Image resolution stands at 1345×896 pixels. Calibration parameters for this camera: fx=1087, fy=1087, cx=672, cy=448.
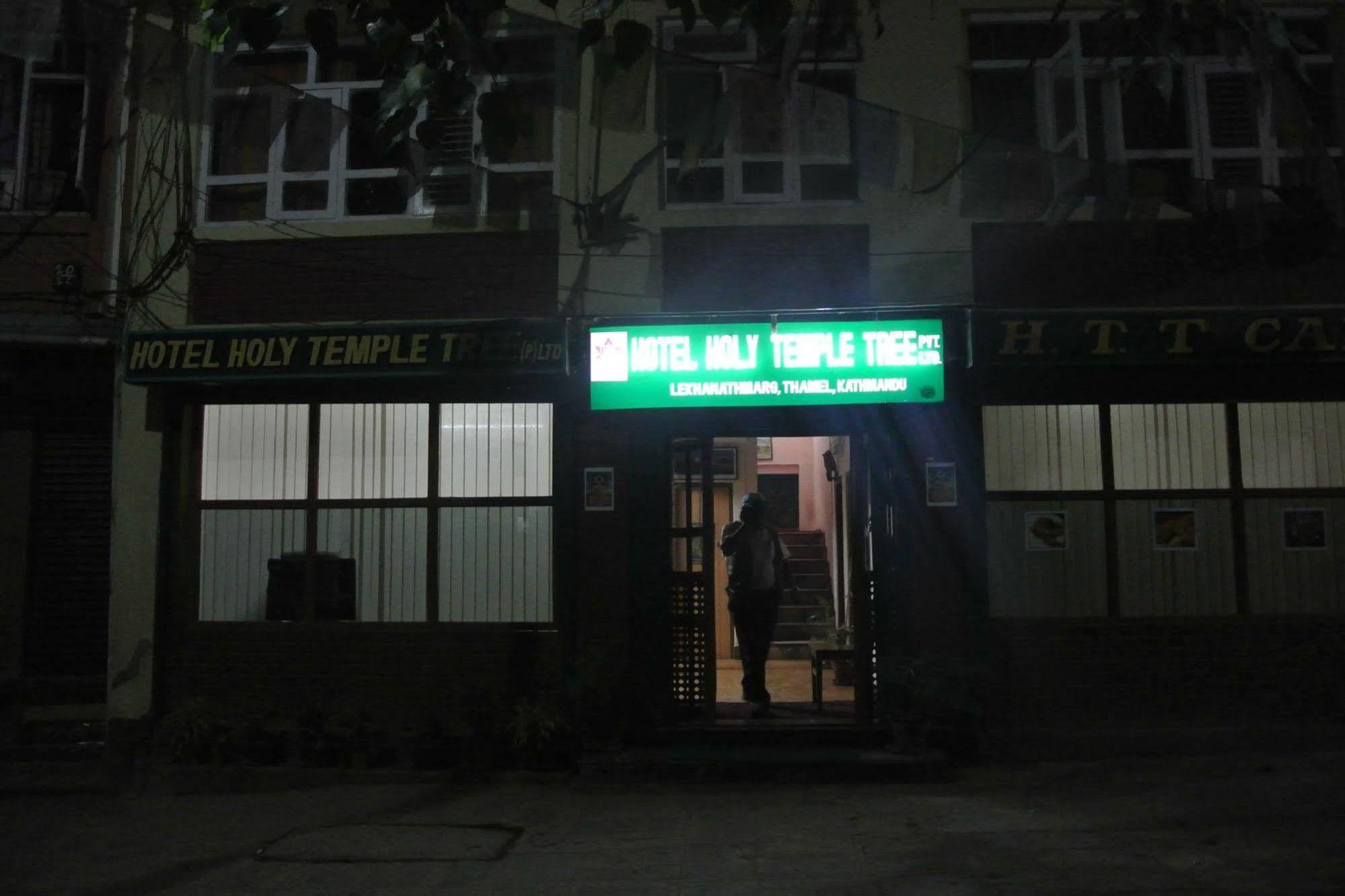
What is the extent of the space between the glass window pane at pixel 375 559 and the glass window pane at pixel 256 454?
477 mm

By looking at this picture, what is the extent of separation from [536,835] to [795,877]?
6.18 ft

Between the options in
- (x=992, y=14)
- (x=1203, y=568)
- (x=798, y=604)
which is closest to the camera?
(x=1203, y=568)

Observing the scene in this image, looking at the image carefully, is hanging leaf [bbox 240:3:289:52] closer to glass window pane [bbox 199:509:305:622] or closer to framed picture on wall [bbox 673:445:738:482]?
glass window pane [bbox 199:509:305:622]

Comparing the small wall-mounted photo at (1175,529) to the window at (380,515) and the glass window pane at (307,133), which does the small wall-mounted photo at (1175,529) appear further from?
the glass window pane at (307,133)

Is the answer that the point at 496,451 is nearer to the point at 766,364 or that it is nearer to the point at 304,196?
the point at 766,364

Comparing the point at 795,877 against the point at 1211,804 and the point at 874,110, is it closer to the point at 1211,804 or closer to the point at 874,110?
the point at 1211,804

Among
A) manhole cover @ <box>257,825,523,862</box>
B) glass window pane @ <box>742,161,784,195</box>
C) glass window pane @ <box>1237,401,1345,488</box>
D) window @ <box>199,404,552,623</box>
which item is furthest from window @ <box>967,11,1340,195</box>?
manhole cover @ <box>257,825,523,862</box>

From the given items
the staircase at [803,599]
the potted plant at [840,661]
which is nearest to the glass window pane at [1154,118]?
the potted plant at [840,661]

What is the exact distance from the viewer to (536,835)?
7008mm

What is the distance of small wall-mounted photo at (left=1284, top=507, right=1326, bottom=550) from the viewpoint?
29.1 feet

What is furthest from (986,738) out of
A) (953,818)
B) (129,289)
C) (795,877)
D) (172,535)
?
(129,289)

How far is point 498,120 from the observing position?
5.91m

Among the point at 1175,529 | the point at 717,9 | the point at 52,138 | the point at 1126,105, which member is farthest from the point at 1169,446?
the point at 52,138

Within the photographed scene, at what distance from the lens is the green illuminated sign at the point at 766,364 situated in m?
8.31
